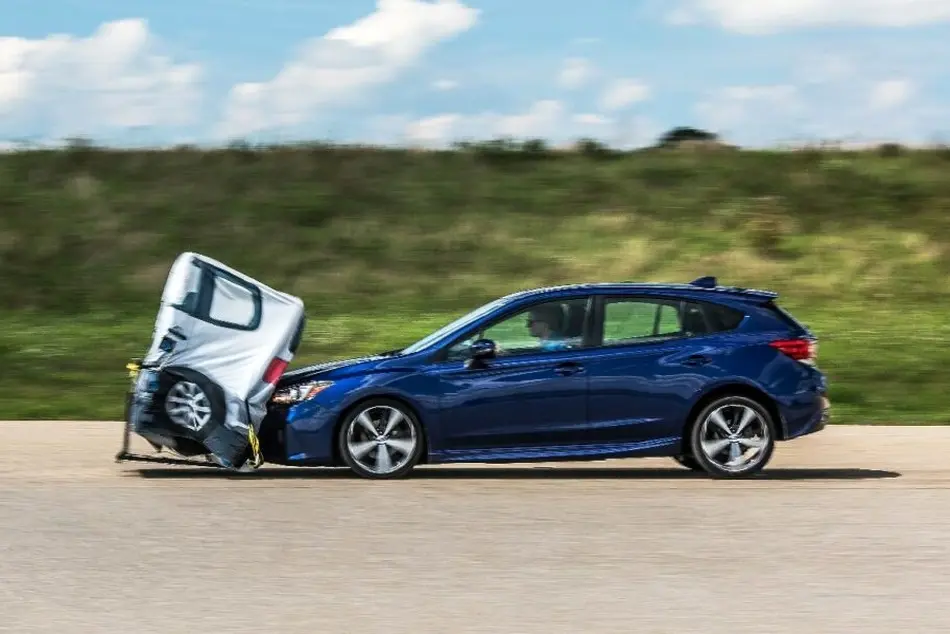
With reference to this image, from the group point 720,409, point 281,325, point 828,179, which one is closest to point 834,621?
point 720,409

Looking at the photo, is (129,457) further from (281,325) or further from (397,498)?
(397,498)

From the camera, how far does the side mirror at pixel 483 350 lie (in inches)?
477

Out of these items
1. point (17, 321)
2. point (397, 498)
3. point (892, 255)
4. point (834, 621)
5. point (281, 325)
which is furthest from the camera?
point (892, 255)

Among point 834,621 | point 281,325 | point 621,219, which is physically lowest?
point 834,621

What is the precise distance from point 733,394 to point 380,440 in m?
2.67

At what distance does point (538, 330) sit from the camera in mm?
12336

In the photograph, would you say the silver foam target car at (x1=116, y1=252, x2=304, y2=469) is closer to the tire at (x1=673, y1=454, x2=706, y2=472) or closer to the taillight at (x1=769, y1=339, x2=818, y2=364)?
the tire at (x1=673, y1=454, x2=706, y2=472)

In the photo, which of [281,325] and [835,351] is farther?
[835,351]

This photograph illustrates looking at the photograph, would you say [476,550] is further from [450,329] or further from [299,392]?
[450,329]

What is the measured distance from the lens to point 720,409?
12305mm

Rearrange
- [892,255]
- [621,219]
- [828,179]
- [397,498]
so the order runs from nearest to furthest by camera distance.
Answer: [397,498]
[892,255]
[621,219]
[828,179]

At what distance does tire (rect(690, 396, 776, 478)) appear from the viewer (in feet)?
40.1

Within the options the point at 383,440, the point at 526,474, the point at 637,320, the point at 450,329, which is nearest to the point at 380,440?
the point at 383,440

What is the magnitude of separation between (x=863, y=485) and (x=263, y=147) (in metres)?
29.1
